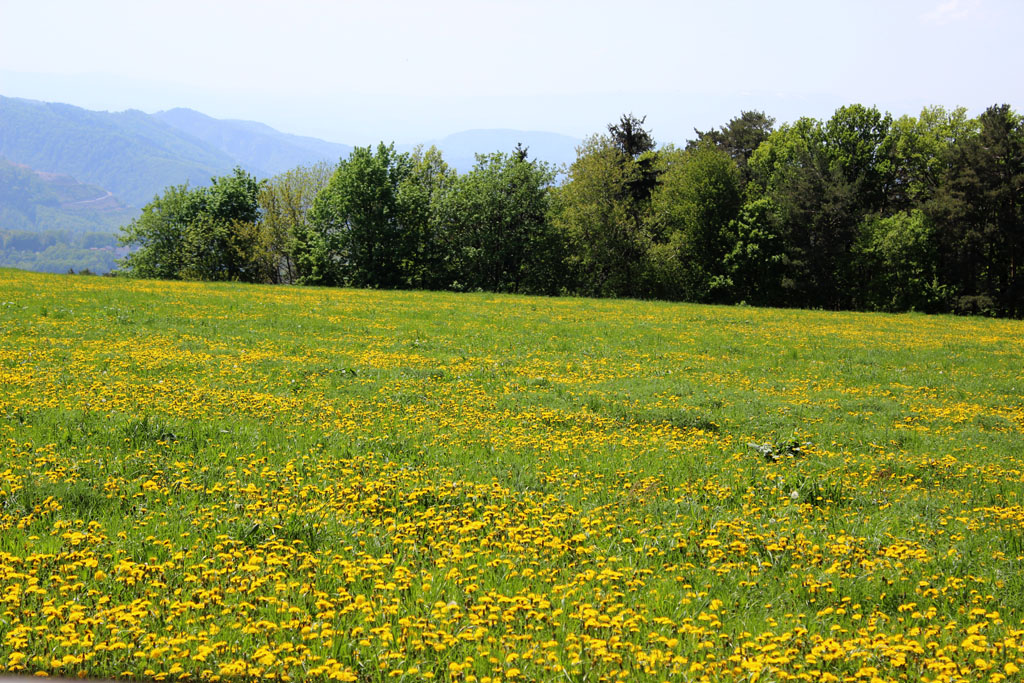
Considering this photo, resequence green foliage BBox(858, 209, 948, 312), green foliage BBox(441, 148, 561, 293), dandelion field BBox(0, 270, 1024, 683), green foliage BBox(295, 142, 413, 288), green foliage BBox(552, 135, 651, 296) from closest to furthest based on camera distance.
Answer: dandelion field BBox(0, 270, 1024, 683) → green foliage BBox(858, 209, 948, 312) → green foliage BBox(295, 142, 413, 288) → green foliage BBox(552, 135, 651, 296) → green foliage BBox(441, 148, 561, 293)

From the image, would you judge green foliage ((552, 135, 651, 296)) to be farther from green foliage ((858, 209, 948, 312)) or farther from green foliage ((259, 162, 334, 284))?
green foliage ((259, 162, 334, 284))

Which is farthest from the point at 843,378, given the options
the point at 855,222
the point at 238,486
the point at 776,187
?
the point at 776,187

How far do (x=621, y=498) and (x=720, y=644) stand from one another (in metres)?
3.08

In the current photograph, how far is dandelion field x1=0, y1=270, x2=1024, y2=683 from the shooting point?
16.0 feet

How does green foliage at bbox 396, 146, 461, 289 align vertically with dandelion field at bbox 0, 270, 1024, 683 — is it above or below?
above

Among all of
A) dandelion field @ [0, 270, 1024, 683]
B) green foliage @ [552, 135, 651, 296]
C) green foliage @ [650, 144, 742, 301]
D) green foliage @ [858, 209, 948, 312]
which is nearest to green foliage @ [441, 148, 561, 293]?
green foliage @ [552, 135, 651, 296]

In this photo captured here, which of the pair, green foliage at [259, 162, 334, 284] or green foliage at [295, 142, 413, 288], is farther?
green foliage at [259, 162, 334, 284]

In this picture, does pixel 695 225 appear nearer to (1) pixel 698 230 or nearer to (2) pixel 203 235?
(1) pixel 698 230

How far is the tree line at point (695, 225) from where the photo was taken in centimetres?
5081

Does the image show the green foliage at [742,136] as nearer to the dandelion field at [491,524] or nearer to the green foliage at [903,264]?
the green foliage at [903,264]

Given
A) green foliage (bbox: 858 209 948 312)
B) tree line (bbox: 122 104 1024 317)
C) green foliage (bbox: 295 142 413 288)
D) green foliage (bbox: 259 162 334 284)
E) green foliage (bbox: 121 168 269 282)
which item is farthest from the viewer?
green foliage (bbox: 259 162 334 284)

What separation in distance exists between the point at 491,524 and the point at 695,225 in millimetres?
56018

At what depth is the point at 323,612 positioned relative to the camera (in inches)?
208

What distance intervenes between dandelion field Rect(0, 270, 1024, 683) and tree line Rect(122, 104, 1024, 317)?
41.6 meters
